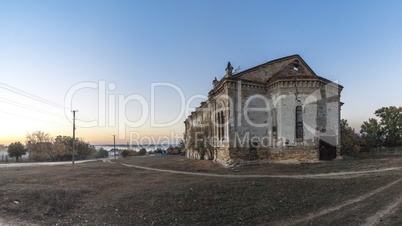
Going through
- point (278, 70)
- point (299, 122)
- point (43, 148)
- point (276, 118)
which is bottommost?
point (43, 148)

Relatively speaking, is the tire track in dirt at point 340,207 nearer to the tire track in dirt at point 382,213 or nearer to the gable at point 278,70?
the tire track in dirt at point 382,213

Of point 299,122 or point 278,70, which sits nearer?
point 299,122

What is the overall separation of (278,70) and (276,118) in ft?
20.0

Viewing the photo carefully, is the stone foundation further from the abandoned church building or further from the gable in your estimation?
the gable

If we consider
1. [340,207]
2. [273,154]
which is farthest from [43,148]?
[340,207]

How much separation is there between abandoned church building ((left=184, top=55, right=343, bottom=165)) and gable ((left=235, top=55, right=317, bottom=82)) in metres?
0.12

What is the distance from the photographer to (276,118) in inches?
893

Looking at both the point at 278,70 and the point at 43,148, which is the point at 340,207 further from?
the point at 43,148

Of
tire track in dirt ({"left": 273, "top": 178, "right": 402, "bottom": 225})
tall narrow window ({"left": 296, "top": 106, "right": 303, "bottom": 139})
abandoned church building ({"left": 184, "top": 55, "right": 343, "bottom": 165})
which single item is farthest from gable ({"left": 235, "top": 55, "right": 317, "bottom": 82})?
tire track in dirt ({"left": 273, "top": 178, "right": 402, "bottom": 225})

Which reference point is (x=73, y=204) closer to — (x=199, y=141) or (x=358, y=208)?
(x=358, y=208)

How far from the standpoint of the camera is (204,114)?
31.7 m

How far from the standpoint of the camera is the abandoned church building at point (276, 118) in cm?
2152

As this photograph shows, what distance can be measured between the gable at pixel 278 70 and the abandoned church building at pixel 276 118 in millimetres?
120

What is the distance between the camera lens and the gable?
23859 mm
